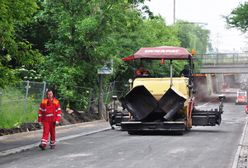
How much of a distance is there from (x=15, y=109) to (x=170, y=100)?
6978 millimetres

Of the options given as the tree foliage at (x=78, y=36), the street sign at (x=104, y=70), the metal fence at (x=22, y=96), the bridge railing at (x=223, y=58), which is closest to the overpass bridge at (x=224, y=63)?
the bridge railing at (x=223, y=58)

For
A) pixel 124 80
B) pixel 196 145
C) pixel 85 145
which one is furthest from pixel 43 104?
pixel 124 80

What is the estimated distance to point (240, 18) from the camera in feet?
179

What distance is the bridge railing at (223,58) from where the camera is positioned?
250ft

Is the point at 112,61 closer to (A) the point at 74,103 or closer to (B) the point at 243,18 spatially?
(A) the point at 74,103

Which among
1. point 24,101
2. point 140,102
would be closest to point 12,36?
point 140,102

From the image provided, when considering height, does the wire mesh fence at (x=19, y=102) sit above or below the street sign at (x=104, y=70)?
below

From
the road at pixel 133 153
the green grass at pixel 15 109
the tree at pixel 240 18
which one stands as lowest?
the road at pixel 133 153

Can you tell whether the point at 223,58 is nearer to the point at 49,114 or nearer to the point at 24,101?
the point at 24,101

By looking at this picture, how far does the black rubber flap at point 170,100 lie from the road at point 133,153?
1221 mm

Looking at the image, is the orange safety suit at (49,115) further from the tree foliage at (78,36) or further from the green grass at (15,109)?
the tree foliage at (78,36)

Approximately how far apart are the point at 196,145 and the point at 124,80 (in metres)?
29.1

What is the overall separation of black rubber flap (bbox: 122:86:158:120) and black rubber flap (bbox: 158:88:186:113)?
27 centimetres

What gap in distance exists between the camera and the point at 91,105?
33.2 meters
